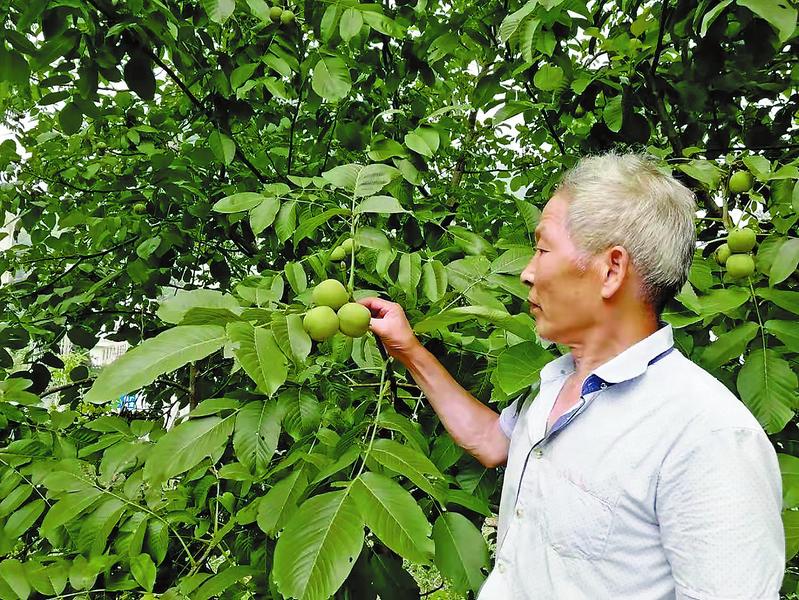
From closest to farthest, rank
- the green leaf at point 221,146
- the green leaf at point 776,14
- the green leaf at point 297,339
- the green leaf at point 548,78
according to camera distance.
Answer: the green leaf at point 297,339 → the green leaf at point 776,14 → the green leaf at point 548,78 → the green leaf at point 221,146

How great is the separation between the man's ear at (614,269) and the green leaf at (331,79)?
48.5 inches

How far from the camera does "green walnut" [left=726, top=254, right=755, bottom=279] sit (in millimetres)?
1722

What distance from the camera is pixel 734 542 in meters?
1.00

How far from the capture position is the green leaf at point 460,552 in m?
1.36

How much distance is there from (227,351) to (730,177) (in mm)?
1535

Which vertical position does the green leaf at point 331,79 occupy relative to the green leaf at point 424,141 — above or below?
above

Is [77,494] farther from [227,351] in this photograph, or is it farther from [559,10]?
[559,10]

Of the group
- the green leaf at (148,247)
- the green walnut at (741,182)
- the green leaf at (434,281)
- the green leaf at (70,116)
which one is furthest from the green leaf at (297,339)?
the green leaf at (148,247)

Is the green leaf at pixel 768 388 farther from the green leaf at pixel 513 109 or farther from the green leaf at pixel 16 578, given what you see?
the green leaf at pixel 16 578

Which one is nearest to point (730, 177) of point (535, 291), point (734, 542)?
point (535, 291)

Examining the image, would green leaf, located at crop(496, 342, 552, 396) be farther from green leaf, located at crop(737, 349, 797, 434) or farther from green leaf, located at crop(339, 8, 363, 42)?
green leaf, located at crop(339, 8, 363, 42)

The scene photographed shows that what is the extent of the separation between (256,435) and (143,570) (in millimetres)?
666

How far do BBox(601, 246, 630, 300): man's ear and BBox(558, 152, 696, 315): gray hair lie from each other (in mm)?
13

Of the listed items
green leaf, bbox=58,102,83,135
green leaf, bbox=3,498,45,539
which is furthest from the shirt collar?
green leaf, bbox=58,102,83,135
